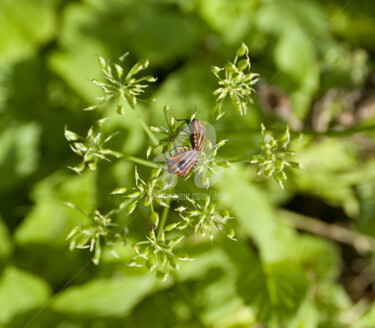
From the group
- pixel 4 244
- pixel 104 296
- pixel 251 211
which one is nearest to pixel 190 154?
pixel 251 211

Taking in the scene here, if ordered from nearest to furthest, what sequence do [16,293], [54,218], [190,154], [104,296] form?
[190,154]
[104,296]
[16,293]
[54,218]

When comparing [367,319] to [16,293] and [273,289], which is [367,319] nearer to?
[273,289]

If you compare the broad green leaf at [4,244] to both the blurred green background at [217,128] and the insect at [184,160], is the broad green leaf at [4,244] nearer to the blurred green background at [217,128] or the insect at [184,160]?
the blurred green background at [217,128]

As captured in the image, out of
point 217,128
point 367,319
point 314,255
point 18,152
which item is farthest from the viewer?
point 314,255

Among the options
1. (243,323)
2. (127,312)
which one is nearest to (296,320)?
Answer: (243,323)

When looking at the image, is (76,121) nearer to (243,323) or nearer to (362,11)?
(243,323)

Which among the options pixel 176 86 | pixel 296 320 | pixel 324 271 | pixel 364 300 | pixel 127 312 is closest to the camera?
pixel 296 320
